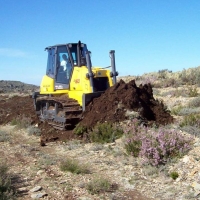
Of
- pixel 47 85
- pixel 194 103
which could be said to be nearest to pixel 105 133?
pixel 47 85

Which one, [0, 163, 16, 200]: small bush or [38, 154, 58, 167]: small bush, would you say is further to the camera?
[38, 154, 58, 167]: small bush

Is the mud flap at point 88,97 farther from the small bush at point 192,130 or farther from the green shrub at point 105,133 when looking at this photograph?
the small bush at point 192,130

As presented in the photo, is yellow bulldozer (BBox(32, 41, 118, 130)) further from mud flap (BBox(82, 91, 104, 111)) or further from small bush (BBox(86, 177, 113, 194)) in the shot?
small bush (BBox(86, 177, 113, 194))

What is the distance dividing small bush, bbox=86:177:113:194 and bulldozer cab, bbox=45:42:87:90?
6946 mm

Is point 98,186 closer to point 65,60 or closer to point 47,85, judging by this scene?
point 65,60

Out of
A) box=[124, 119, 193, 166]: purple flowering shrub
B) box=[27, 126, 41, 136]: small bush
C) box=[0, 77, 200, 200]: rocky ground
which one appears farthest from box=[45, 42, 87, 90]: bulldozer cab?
box=[124, 119, 193, 166]: purple flowering shrub

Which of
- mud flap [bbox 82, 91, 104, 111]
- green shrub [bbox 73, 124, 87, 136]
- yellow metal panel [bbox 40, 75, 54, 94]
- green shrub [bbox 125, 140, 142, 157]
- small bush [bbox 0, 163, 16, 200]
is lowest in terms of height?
small bush [bbox 0, 163, 16, 200]

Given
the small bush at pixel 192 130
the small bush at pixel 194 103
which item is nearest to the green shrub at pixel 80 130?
the small bush at pixel 192 130

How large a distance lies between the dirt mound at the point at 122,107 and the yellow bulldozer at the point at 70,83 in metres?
0.59

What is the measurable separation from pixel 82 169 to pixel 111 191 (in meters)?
1.13

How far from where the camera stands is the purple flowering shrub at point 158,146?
6.97 metres

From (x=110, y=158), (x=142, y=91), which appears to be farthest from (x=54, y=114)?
(x=110, y=158)

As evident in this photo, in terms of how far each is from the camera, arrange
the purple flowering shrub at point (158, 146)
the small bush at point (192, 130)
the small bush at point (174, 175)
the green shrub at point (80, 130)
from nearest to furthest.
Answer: the small bush at point (174, 175) → the purple flowering shrub at point (158, 146) → the small bush at point (192, 130) → the green shrub at point (80, 130)

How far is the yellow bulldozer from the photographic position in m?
11.3
